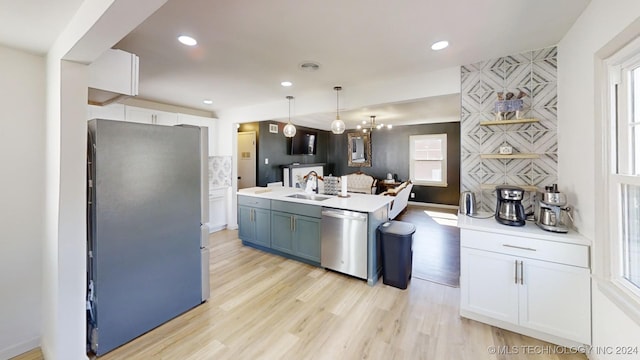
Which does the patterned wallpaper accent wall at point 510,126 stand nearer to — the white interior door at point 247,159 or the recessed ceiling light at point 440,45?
the recessed ceiling light at point 440,45

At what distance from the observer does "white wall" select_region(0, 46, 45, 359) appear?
6.12 feet

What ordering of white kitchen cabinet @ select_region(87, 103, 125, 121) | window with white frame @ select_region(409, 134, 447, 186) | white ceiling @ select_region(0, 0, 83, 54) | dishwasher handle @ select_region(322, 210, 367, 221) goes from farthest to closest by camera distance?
window with white frame @ select_region(409, 134, 447, 186) < white kitchen cabinet @ select_region(87, 103, 125, 121) < dishwasher handle @ select_region(322, 210, 367, 221) < white ceiling @ select_region(0, 0, 83, 54)

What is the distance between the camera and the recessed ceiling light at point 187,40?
6.98 feet

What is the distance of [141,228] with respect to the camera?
6.68 ft

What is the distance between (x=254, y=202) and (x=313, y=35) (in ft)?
8.53

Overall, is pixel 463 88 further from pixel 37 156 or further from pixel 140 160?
pixel 37 156

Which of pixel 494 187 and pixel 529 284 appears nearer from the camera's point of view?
pixel 529 284

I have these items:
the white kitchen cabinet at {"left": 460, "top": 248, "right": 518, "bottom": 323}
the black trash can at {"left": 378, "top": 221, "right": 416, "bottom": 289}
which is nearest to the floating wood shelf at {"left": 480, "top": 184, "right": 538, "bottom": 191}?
the white kitchen cabinet at {"left": 460, "top": 248, "right": 518, "bottom": 323}

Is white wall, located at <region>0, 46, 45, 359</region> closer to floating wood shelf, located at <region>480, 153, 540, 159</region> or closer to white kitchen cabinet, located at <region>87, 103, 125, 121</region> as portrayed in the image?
white kitchen cabinet, located at <region>87, 103, 125, 121</region>

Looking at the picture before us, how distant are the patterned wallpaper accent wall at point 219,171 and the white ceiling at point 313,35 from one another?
6.16 ft

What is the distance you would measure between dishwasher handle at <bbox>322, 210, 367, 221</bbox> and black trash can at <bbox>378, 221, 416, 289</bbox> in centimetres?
31

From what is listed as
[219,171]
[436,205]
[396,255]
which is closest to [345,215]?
[396,255]

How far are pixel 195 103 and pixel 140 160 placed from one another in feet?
9.74

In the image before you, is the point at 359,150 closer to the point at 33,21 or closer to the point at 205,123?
the point at 205,123
